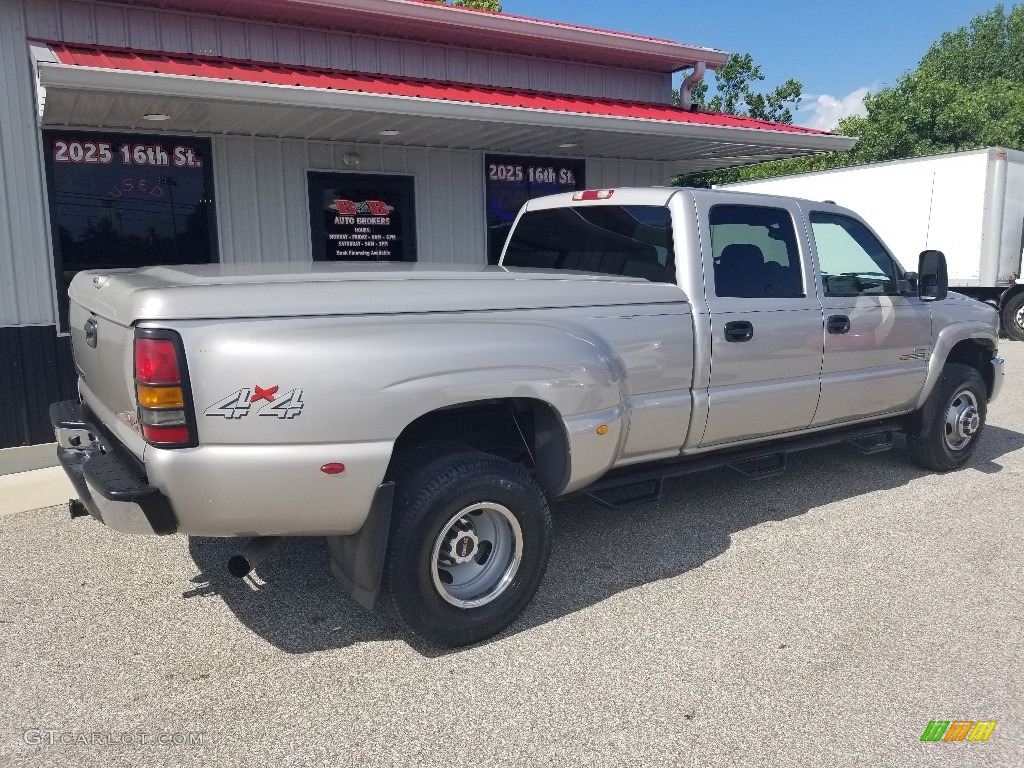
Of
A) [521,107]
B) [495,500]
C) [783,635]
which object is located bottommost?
[783,635]

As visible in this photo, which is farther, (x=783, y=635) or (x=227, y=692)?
(x=783, y=635)

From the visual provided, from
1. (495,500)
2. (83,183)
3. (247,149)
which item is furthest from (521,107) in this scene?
(495,500)

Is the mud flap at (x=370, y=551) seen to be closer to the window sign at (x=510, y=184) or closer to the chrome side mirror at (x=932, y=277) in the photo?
the chrome side mirror at (x=932, y=277)

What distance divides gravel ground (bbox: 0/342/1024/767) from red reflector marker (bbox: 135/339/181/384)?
1.26 m

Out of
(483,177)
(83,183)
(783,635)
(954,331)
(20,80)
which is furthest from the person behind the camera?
(483,177)

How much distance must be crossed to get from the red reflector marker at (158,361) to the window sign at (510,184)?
6.72 metres

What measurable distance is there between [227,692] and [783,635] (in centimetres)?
237

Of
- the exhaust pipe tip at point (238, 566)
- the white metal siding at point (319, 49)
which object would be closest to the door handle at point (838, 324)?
the exhaust pipe tip at point (238, 566)

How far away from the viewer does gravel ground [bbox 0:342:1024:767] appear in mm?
2863

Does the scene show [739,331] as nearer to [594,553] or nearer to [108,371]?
[594,553]

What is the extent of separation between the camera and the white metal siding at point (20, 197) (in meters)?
6.63

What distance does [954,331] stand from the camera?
19.2 feet

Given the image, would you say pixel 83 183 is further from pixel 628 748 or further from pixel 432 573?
pixel 628 748

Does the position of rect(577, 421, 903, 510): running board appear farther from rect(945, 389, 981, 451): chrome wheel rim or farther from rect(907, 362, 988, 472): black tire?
rect(945, 389, 981, 451): chrome wheel rim
